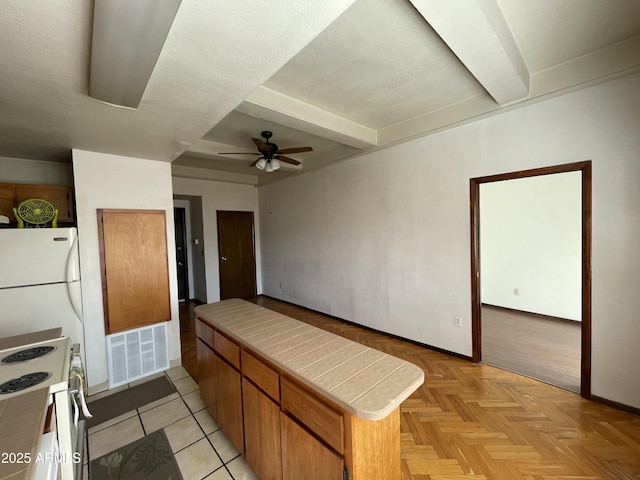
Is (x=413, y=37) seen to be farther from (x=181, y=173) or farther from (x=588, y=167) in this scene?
(x=181, y=173)

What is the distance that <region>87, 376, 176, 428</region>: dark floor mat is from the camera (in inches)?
87.5

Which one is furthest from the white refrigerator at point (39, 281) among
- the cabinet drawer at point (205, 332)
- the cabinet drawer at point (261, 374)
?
the cabinet drawer at point (261, 374)

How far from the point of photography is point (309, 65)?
1.99 metres

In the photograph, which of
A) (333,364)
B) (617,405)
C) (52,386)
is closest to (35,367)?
(52,386)

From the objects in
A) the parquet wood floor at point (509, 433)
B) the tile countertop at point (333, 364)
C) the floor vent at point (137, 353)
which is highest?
the tile countertop at point (333, 364)

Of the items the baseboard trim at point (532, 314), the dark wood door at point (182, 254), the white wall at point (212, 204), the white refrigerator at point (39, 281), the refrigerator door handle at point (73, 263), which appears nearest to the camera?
the white refrigerator at point (39, 281)

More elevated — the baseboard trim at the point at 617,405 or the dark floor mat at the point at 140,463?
the baseboard trim at the point at 617,405

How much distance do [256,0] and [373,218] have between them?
9.37 feet

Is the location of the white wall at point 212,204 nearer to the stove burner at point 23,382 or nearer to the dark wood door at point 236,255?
the dark wood door at point 236,255

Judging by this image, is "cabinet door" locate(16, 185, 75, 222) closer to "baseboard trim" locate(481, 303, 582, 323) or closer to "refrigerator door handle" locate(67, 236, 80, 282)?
"refrigerator door handle" locate(67, 236, 80, 282)

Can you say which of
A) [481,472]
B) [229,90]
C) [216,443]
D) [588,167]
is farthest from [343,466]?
[588,167]

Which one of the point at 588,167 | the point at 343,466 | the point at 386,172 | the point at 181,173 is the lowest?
the point at 343,466

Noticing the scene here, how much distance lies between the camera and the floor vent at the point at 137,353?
2.66 metres

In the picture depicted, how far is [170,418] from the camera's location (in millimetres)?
2154
